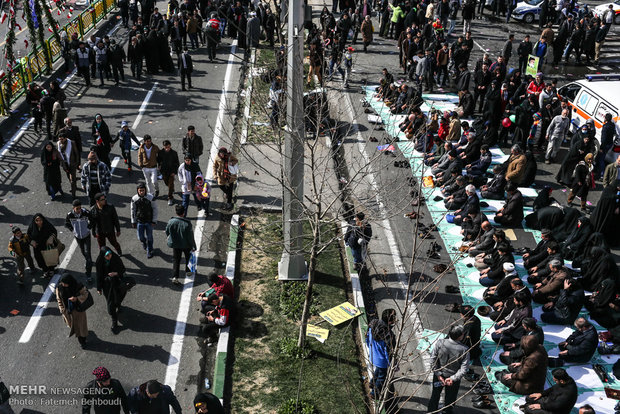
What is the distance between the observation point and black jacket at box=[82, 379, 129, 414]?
9.28m

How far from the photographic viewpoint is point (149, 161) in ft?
52.2

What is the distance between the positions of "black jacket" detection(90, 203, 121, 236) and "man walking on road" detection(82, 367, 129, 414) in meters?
4.68

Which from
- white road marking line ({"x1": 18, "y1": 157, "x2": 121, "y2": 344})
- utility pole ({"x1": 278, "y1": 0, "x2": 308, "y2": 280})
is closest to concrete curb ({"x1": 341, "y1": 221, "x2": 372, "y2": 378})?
utility pole ({"x1": 278, "y1": 0, "x2": 308, "y2": 280})

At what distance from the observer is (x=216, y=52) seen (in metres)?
27.6

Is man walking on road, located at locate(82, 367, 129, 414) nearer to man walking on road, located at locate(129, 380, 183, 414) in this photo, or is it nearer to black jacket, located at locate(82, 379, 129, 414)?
black jacket, located at locate(82, 379, 129, 414)

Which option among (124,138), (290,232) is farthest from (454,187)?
(124,138)

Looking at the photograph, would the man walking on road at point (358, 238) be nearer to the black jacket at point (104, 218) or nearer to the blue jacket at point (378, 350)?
the blue jacket at point (378, 350)

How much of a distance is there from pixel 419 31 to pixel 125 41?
40.9ft

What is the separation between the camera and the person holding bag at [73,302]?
1115 centimetres

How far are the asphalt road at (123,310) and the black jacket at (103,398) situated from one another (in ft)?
4.35

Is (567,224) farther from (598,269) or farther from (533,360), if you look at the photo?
(533,360)

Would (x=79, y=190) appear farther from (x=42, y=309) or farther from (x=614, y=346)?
(x=614, y=346)

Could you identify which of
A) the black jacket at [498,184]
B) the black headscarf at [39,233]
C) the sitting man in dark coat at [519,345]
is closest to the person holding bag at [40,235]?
the black headscarf at [39,233]

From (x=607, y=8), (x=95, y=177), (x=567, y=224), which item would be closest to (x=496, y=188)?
(x=567, y=224)
